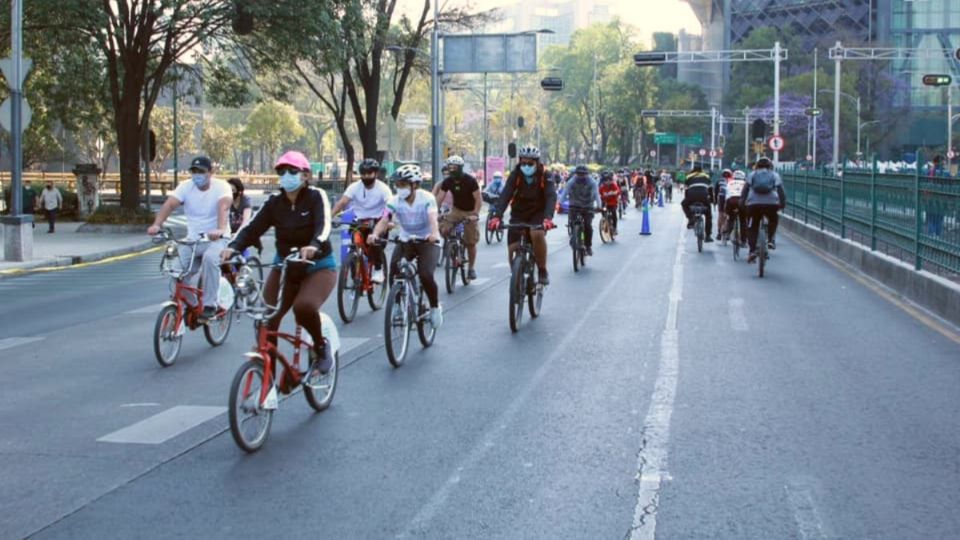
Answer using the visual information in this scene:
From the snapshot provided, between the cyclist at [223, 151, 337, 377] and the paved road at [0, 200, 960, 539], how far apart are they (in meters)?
0.69

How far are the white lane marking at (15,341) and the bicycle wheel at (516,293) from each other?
15.7 ft

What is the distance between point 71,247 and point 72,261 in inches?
129

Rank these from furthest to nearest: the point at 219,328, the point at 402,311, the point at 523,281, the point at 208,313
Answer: the point at 523,281
the point at 219,328
the point at 208,313
the point at 402,311

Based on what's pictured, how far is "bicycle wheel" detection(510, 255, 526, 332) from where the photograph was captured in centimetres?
1247

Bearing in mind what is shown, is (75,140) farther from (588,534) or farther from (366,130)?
(588,534)

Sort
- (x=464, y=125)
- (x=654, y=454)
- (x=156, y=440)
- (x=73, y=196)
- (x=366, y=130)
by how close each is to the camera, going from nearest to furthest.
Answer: (x=654, y=454) → (x=156, y=440) → (x=73, y=196) → (x=366, y=130) → (x=464, y=125)

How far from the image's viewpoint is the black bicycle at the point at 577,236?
819 inches

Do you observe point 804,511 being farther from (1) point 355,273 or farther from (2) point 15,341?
(2) point 15,341

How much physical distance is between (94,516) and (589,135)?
5579 inches

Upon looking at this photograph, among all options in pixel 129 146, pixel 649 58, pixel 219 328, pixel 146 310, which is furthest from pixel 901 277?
pixel 649 58

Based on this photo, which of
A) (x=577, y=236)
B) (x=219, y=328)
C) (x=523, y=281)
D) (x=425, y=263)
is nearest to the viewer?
(x=425, y=263)

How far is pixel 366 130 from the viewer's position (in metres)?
48.8

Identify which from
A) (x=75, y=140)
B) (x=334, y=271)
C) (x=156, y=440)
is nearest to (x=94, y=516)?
(x=156, y=440)

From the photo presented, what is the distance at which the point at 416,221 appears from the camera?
11375 mm
